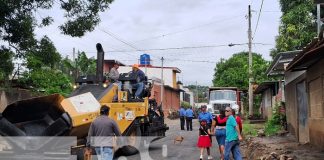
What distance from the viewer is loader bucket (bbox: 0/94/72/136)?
10859mm

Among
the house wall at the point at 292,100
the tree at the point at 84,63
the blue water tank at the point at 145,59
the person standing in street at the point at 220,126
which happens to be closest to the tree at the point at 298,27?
the house wall at the point at 292,100

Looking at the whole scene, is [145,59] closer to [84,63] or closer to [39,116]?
[84,63]

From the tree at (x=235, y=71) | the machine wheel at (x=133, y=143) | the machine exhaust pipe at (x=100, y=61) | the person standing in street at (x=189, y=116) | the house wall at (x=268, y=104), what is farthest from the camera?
the tree at (x=235, y=71)

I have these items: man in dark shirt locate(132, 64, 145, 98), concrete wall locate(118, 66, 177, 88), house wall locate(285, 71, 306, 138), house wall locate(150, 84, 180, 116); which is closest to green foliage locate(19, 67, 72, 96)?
man in dark shirt locate(132, 64, 145, 98)

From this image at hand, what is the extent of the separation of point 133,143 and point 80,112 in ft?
12.9

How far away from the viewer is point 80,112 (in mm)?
11594

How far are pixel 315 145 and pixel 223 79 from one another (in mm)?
45232

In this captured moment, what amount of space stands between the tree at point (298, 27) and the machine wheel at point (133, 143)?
1500 centimetres

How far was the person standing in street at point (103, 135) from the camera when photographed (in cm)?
909

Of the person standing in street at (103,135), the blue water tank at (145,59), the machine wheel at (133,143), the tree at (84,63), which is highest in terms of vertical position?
the blue water tank at (145,59)

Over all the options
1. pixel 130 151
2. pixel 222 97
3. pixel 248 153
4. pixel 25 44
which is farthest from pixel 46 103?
pixel 222 97

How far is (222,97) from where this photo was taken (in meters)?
35.1

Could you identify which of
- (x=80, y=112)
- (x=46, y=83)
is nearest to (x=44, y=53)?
(x=80, y=112)

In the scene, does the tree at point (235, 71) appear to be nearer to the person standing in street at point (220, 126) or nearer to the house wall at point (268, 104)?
the house wall at point (268, 104)
